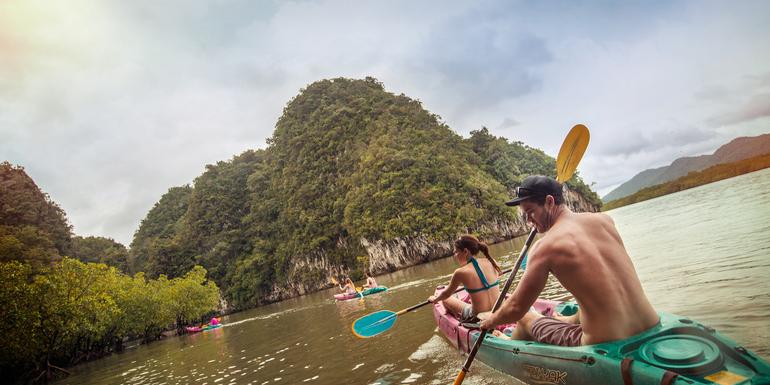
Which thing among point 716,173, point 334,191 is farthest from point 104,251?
point 716,173

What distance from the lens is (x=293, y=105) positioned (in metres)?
64.5

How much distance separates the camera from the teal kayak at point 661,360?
211 centimetres

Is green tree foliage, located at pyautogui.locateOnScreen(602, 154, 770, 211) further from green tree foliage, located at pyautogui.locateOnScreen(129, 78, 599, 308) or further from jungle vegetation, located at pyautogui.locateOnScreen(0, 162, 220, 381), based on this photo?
jungle vegetation, located at pyautogui.locateOnScreen(0, 162, 220, 381)

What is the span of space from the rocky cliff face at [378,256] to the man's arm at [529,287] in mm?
35242

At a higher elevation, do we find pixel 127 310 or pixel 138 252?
pixel 138 252

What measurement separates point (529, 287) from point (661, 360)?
2.70ft

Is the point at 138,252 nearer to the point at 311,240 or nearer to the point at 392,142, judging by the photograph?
the point at 311,240

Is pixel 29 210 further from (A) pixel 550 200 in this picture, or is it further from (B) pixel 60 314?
(A) pixel 550 200

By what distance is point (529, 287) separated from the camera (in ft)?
8.55

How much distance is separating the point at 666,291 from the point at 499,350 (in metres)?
3.42

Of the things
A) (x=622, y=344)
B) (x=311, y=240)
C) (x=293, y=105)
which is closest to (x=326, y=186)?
(x=311, y=240)

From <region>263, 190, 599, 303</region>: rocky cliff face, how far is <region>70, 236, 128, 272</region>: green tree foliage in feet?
96.7

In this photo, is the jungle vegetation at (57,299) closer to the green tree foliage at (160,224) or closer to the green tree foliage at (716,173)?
the green tree foliage at (160,224)

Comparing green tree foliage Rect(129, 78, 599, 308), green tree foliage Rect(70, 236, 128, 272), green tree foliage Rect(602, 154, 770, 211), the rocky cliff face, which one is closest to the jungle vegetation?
the rocky cliff face
